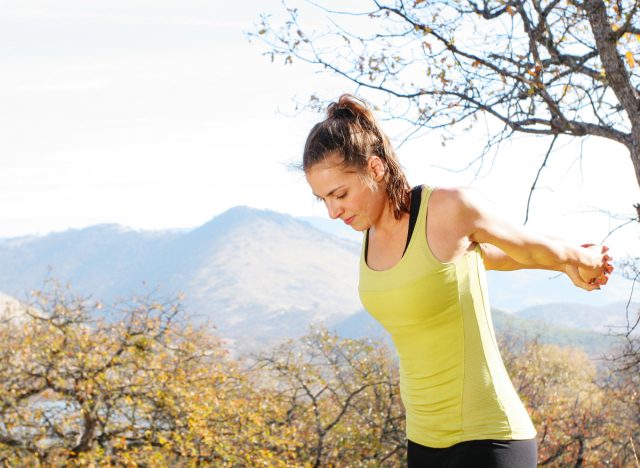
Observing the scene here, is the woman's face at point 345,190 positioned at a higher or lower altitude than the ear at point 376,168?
lower

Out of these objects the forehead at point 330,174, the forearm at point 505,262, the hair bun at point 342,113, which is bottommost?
the forearm at point 505,262

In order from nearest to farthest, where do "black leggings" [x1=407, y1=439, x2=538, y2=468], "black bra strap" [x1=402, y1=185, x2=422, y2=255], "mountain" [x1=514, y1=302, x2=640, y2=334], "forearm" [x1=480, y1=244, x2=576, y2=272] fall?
1. "black leggings" [x1=407, y1=439, x2=538, y2=468]
2. "black bra strap" [x1=402, y1=185, x2=422, y2=255]
3. "forearm" [x1=480, y1=244, x2=576, y2=272]
4. "mountain" [x1=514, y1=302, x2=640, y2=334]

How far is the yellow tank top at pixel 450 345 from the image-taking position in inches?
71.9

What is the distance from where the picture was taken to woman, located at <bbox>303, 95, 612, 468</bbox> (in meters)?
1.83

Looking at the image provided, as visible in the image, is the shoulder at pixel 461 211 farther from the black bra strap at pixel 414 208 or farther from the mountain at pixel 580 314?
the mountain at pixel 580 314

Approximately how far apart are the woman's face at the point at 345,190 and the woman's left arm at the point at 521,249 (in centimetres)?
24

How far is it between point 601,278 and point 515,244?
0.43 m

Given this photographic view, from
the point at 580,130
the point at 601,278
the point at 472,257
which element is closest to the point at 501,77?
the point at 580,130

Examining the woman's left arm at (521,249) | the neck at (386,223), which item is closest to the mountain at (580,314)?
the woman's left arm at (521,249)

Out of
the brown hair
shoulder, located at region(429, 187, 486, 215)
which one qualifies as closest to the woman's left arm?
shoulder, located at region(429, 187, 486, 215)

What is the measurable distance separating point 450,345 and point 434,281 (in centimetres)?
16

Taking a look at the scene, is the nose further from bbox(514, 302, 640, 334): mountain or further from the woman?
bbox(514, 302, 640, 334): mountain

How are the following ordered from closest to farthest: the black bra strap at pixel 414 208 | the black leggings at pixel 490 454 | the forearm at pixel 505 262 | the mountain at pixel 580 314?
the black leggings at pixel 490 454, the black bra strap at pixel 414 208, the forearm at pixel 505 262, the mountain at pixel 580 314

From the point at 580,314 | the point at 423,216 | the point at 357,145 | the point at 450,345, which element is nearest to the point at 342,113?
the point at 357,145
